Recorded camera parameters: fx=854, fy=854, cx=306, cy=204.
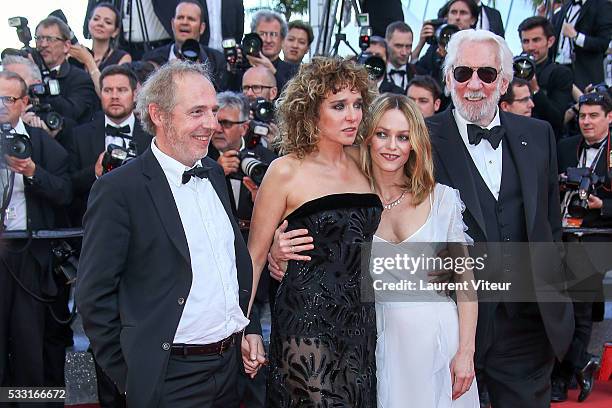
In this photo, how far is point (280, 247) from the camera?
321 cm

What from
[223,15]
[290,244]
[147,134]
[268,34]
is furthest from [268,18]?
[290,244]

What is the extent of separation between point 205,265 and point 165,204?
0.25 meters

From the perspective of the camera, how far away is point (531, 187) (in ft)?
11.5

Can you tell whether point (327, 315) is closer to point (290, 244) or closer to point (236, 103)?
point (290, 244)

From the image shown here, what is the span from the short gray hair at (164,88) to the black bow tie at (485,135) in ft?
3.84

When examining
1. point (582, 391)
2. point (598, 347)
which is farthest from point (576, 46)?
point (582, 391)

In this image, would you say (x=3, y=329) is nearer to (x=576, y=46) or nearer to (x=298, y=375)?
(x=298, y=375)

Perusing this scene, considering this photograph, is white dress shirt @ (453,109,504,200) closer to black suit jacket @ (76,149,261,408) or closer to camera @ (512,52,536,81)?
black suit jacket @ (76,149,261,408)

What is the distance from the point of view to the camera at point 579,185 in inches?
194

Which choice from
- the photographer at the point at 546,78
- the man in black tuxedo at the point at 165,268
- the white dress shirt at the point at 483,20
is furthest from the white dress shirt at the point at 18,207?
the white dress shirt at the point at 483,20

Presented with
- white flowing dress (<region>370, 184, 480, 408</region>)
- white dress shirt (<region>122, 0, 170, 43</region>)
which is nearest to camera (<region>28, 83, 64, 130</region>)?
white dress shirt (<region>122, 0, 170, 43</region>)

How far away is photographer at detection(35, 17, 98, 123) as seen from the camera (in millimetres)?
5906

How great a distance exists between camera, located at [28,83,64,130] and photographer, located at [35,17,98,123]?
32cm

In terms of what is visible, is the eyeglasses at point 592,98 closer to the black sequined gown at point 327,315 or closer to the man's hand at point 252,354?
the black sequined gown at point 327,315
